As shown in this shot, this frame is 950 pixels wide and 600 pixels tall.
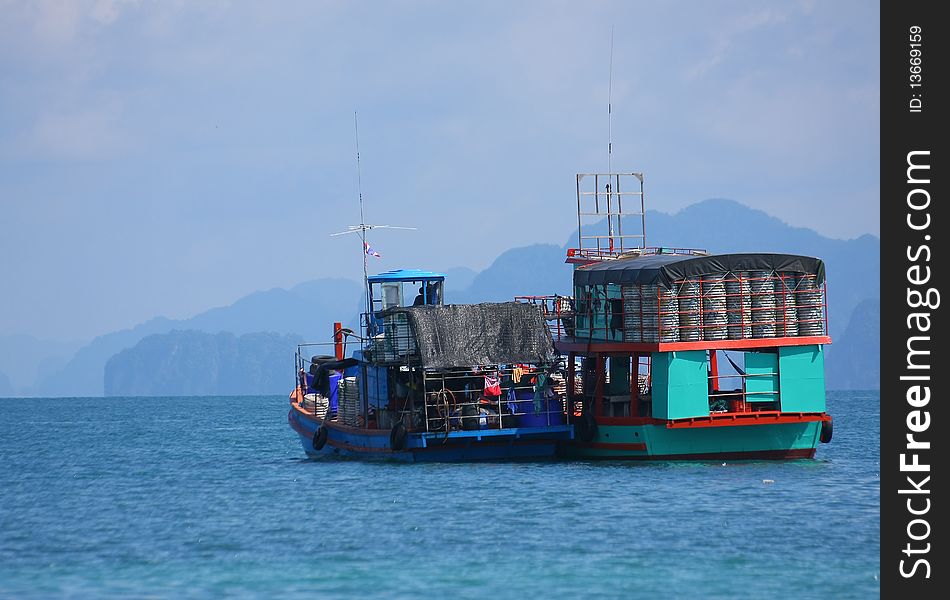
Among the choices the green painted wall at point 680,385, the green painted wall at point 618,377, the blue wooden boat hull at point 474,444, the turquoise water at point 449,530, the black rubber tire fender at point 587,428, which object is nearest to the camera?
the turquoise water at point 449,530

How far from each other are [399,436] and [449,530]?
1003 cm

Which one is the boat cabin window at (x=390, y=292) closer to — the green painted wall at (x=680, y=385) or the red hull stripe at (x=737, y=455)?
the red hull stripe at (x=737, y=455)

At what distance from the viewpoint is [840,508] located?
30297mm

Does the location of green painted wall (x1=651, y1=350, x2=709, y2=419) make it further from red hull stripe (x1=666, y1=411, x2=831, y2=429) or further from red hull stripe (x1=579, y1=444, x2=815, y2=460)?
red hull stripe (x1=579, y1=444, x2=815, y2=460)

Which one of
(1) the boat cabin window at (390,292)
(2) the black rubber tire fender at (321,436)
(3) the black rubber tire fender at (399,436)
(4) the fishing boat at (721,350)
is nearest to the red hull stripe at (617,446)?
(4) the fishing boat at (721,350)

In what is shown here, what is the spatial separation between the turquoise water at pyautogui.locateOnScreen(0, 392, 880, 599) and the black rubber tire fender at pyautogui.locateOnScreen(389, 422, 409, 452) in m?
0.69

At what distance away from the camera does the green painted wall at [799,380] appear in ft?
121

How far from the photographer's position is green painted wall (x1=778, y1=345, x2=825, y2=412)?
36938mm

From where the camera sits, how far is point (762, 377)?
37.3 metres

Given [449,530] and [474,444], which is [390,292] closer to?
[474,444]

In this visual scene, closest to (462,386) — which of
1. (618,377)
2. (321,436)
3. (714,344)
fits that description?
(618,377)

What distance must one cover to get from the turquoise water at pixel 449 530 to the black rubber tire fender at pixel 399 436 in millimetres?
692

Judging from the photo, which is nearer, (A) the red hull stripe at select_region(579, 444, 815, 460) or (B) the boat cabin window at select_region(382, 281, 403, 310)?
(A) the red hull stripe at select_region(579, 444, 815, 460)

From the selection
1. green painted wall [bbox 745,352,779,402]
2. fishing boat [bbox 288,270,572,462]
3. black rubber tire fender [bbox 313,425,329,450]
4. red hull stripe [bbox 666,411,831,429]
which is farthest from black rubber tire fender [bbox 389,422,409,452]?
green painted wall [bbox 745,352,779,402]
